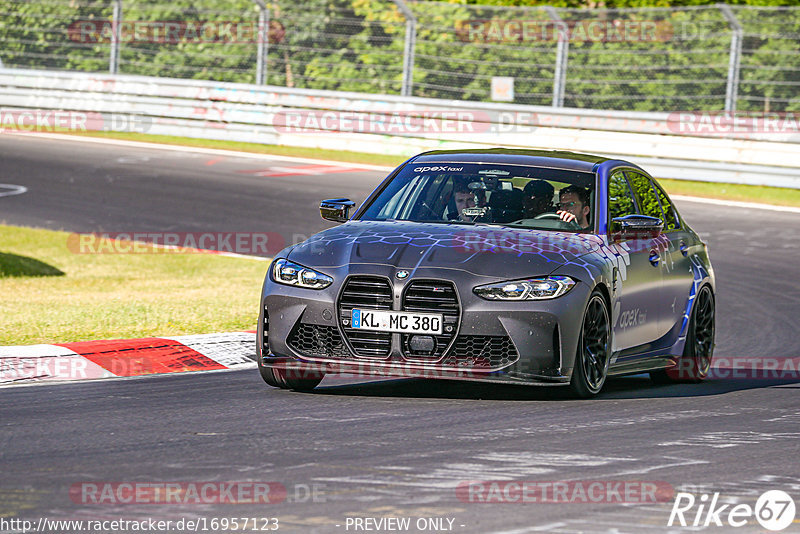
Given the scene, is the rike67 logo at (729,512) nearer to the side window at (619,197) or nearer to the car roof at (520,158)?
the side window at (619,197)

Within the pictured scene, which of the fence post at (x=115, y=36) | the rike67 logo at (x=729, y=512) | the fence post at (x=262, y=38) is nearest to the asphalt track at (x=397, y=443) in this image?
the rike67 logo at (x=729, y=512)

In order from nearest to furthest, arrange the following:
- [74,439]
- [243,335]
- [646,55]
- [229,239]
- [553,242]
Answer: [74,439], [553,242], [243,335], [229,239], [646,55]

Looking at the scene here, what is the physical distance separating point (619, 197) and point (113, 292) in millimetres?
6415

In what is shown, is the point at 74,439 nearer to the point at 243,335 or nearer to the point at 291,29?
the point at 243,335

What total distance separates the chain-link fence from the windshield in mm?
14581

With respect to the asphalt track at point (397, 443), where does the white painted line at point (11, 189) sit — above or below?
below

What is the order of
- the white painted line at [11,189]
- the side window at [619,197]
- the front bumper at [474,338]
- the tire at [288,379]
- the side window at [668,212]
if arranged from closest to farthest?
the front bumper at [474,338]
the tire at [288,379]
the side window at [619,197]
the side window at [668,212]
the white painted line at [11,189]

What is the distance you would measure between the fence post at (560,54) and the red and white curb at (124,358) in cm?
1503

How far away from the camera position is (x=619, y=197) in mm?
9398

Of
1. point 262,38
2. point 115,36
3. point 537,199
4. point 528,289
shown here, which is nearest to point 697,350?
point 537,199

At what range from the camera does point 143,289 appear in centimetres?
1433

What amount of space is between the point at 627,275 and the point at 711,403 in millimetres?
945

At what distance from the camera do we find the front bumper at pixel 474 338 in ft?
25.3

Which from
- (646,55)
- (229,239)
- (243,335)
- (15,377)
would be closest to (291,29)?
(646,55)
